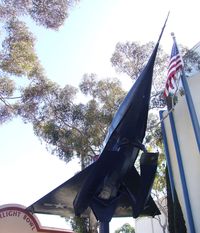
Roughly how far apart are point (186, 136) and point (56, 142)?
27.3 feet

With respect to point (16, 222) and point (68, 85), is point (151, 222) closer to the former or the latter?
point (68, 85)

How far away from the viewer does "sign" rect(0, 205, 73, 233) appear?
9.70m

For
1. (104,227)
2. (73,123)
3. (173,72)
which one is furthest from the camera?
(73,123)

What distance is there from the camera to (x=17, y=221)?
9.86m

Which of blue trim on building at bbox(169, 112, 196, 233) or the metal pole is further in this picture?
blue trim on building at bbox(169, 112, 196, 233)

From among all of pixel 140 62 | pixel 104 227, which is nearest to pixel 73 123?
pixel 140 62

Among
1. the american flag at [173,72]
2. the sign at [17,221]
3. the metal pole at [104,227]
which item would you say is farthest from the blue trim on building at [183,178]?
the sign at [17,221]

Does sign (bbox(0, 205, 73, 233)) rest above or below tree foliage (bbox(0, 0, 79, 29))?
below

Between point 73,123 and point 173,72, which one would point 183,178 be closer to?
point 173,72

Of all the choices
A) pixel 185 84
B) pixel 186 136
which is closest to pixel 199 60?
pixel 185 84

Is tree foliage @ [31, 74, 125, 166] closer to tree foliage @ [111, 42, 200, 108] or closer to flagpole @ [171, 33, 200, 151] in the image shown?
tree foliage @ [111, 42, 200, 108]

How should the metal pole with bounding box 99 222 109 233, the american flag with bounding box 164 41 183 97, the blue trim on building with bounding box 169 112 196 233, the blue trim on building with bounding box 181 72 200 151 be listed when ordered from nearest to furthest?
the metal pole with bounding box 99 222 109 233 < the blue trim on building with bounding box 169 112 196 233 < the blue trim on building with bounding box 181 72 200 151 < the american flag with bounding box 164 41 183 97

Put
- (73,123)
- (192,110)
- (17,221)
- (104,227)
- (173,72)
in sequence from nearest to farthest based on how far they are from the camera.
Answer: (104,227), (17,221), (192,110), (173,72), (73,123)

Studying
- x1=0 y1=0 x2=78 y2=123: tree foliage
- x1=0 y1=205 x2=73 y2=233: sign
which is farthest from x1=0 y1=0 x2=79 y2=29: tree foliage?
x1=0 y1=205 x2=73 y2=233: sign
